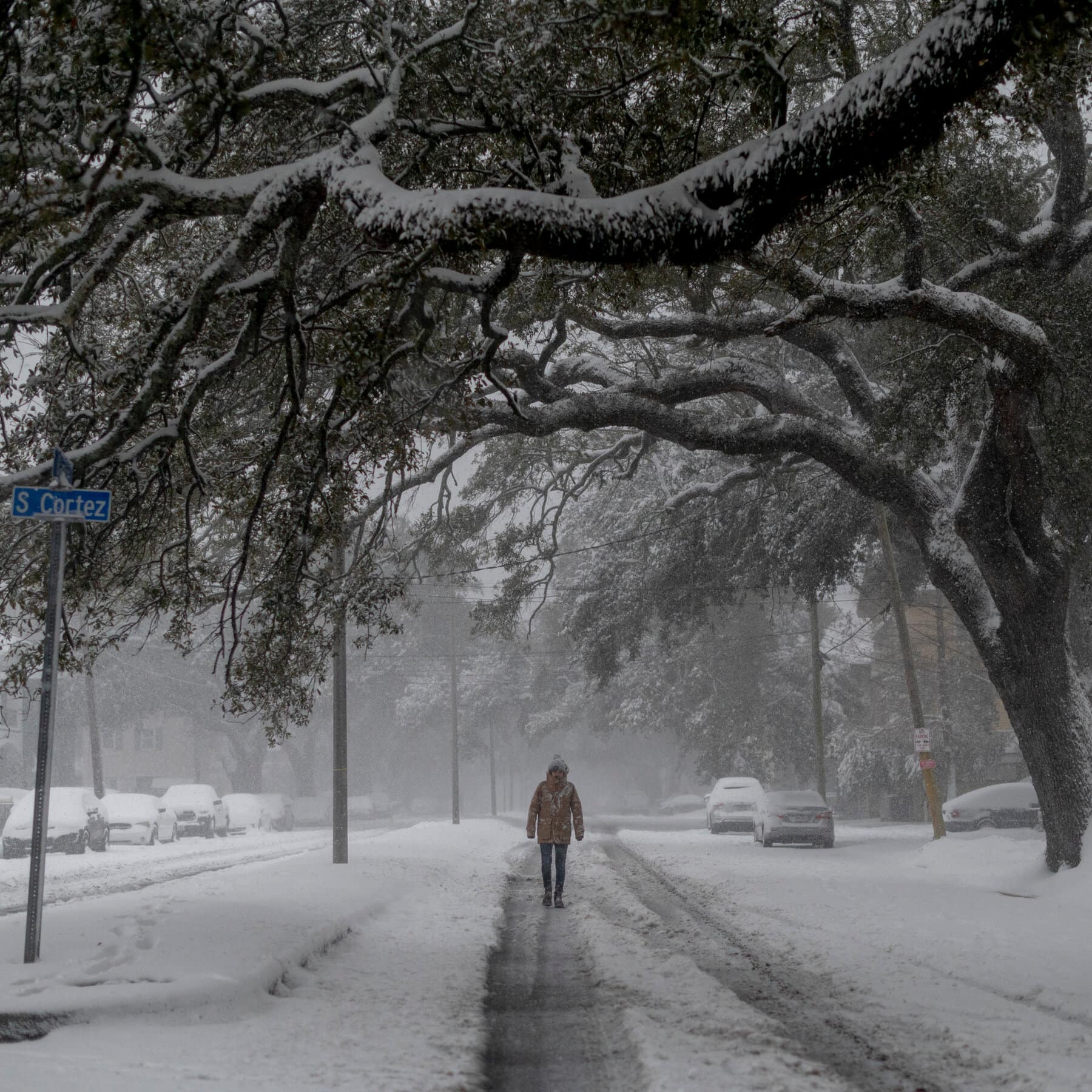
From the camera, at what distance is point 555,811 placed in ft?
46.0

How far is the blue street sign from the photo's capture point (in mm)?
7957

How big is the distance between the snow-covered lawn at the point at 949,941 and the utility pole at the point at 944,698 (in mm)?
20266

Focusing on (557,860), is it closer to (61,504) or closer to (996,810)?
(61,504)

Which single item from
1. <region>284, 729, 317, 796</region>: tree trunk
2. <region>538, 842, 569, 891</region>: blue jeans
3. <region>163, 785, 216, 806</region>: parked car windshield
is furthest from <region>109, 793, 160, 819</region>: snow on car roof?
<region>284, 729, 317, 796</region>: tree trunk

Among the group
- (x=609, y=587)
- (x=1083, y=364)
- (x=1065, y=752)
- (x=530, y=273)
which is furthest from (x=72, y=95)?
(x=609, y=587)

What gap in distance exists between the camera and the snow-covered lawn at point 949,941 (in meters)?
6.14

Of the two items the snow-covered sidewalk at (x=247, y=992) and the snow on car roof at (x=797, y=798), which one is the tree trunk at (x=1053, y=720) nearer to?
the snow-covered sidewalk at (x=247, y=992)

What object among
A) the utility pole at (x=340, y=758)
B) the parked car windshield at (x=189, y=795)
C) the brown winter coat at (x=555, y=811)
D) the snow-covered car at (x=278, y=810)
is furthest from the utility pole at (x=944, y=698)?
the brown winter coat at (x=555, y=811)

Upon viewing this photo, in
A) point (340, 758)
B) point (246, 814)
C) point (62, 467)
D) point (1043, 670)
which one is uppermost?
point (62, 467)

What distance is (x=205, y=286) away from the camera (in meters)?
7.33

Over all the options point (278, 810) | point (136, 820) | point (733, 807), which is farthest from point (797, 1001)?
point (278, 810)

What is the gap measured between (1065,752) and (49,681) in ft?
36.5

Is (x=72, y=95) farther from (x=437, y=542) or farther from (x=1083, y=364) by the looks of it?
(x=437, y=542)

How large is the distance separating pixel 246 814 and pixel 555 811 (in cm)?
3366
